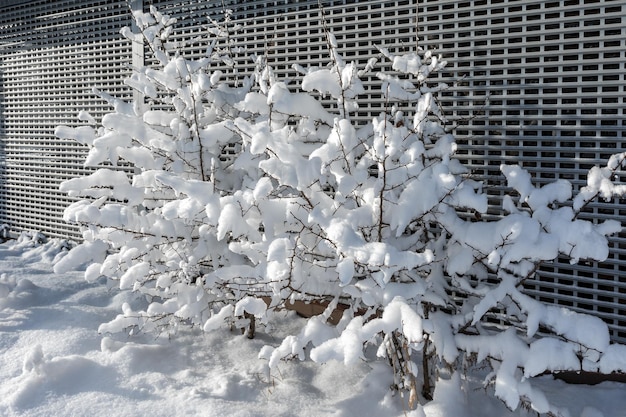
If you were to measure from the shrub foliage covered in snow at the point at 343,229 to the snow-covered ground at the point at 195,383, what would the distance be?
0.75 ft

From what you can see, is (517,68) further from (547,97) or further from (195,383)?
(195,383)

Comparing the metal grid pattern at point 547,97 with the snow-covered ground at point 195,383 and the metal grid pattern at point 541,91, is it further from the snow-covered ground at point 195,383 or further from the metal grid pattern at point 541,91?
the snow-covered ground at point 195,383

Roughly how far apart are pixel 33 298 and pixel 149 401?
2320 mm

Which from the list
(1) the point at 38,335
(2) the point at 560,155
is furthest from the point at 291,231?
(1) the point at 38,335

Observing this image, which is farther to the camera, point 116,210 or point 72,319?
point 72,319

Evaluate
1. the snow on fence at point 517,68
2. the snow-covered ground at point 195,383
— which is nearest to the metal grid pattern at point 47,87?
the snow on fence at point 517,68

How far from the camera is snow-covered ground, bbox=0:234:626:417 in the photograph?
3.32 meters

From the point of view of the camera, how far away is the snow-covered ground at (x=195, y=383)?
3.32m

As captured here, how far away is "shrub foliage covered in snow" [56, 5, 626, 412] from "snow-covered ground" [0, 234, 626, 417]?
228mm

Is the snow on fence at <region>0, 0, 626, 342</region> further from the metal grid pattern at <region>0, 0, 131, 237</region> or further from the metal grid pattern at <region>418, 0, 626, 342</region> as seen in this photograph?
the metal grid pattern at <region>0, 0, 131, 237</region>

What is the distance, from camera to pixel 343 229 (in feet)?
8.79

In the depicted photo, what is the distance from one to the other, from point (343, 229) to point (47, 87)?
5992 millimetres

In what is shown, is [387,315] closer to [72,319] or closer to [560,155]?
[560,155]

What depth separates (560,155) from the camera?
3.82 meters
